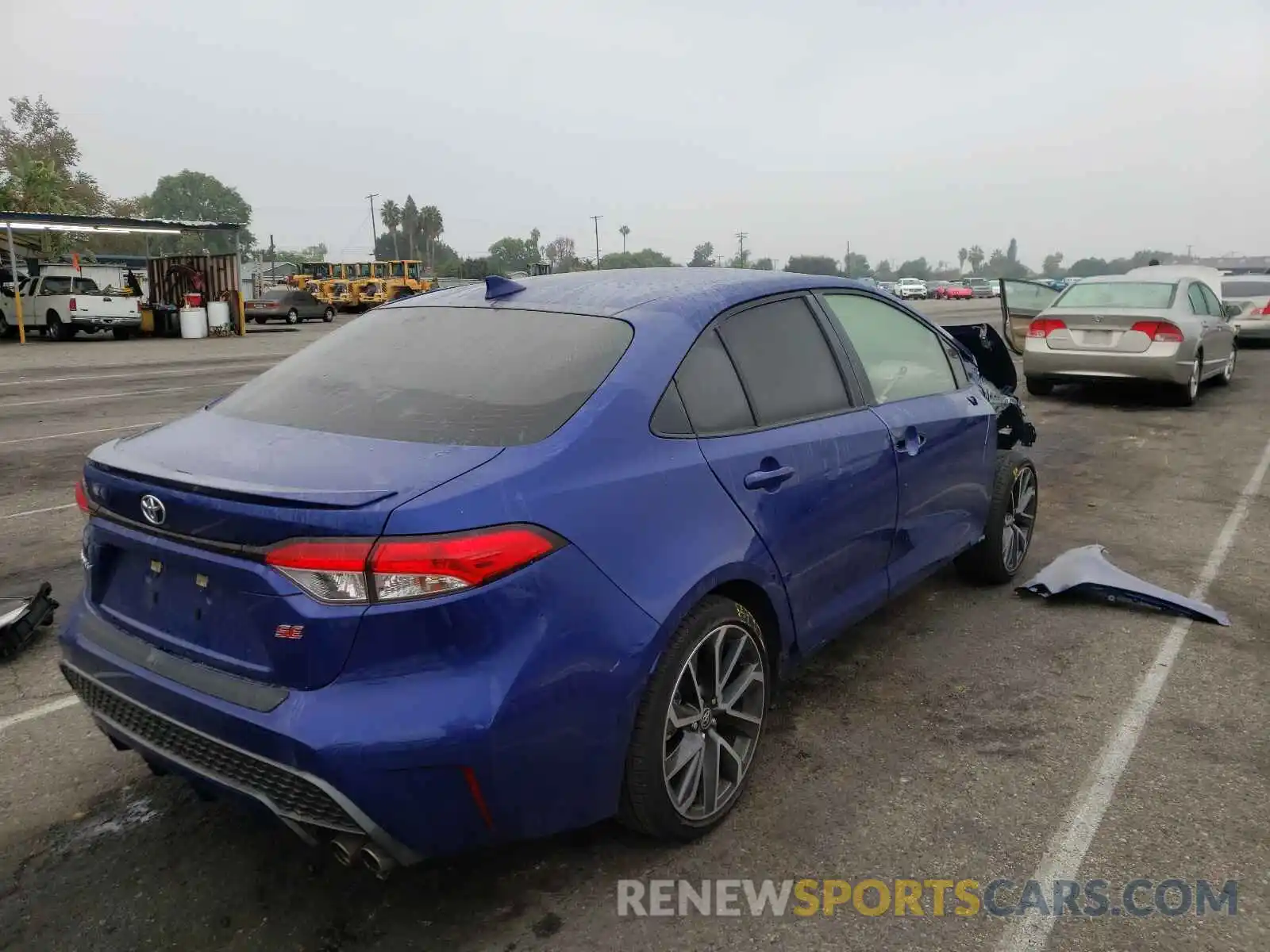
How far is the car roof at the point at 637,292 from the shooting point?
3098 millimetres

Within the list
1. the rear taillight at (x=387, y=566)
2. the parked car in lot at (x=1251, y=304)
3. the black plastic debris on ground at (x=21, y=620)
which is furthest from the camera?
the parked car in lot at (x=1251, y=304)

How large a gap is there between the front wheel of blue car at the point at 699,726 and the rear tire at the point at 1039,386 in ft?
33.1

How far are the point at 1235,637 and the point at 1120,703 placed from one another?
108 cm

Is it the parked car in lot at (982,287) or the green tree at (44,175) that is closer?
the green tree at (44,175)

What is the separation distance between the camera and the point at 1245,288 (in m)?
18.2

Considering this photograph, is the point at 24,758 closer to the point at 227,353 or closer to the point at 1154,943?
the point at 1154,943

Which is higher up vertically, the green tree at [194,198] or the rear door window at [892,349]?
the green tree at [194,198]

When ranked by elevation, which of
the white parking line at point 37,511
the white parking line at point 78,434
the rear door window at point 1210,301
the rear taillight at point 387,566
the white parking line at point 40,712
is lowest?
the white parking line at point 40,712

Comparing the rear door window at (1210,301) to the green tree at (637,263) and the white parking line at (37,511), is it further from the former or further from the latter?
the white parking line at (37,511)

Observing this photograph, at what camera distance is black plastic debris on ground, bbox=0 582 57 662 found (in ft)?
13.5

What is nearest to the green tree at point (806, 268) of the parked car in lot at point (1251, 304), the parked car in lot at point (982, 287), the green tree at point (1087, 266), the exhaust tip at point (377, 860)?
the exhaust tip at point (377, 860)

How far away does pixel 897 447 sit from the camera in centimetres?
370

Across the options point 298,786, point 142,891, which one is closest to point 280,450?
point 298,786

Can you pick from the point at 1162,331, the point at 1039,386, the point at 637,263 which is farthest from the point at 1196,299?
the point at 637,263
